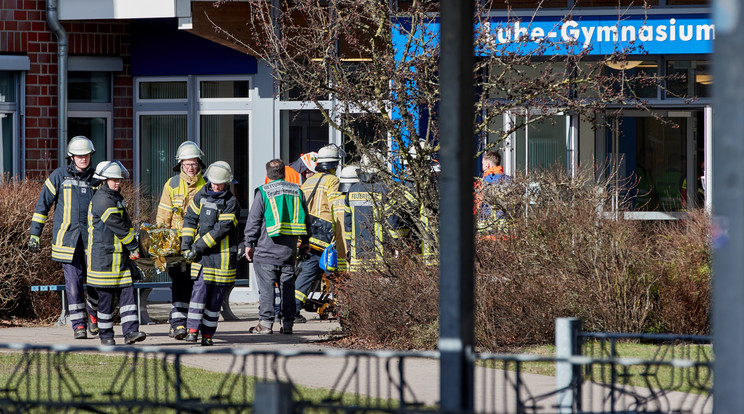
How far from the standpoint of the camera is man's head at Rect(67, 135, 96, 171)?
9992 millimetres

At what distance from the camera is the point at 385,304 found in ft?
29.7

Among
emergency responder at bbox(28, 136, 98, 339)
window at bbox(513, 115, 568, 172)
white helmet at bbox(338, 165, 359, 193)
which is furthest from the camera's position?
window at bbox(513, 115, 568, 172)

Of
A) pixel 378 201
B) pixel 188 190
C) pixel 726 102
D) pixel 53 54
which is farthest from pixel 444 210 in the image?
pixel 53 54

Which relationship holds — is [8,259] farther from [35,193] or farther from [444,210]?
[444,210]

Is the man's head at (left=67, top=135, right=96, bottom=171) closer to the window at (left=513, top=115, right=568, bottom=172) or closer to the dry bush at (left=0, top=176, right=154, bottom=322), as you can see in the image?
the dry bush at (left=0, top=176, right=154, bottom=322)

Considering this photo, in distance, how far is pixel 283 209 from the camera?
1041cm

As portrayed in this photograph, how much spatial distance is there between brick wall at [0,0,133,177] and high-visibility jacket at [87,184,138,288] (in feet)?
15.9

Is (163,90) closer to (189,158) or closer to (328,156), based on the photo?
(328,156)

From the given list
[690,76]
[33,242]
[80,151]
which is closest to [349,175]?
[80,151]

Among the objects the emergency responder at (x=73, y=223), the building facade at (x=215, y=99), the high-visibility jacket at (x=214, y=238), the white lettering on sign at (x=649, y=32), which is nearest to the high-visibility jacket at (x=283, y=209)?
the high-visibility jacket at (x=214, y=238)

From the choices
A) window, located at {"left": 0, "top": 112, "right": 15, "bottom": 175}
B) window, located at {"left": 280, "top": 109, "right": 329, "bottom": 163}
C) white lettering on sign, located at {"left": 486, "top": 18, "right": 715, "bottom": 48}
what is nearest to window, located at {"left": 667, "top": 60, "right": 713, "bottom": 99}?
white lettering on sign, located at {"left": 486, "top": 18, "right": 715, "bottom": 48}

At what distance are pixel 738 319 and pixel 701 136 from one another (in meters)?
12.5

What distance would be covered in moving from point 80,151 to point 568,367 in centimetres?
647

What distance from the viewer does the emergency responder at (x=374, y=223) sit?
9.56 metres
